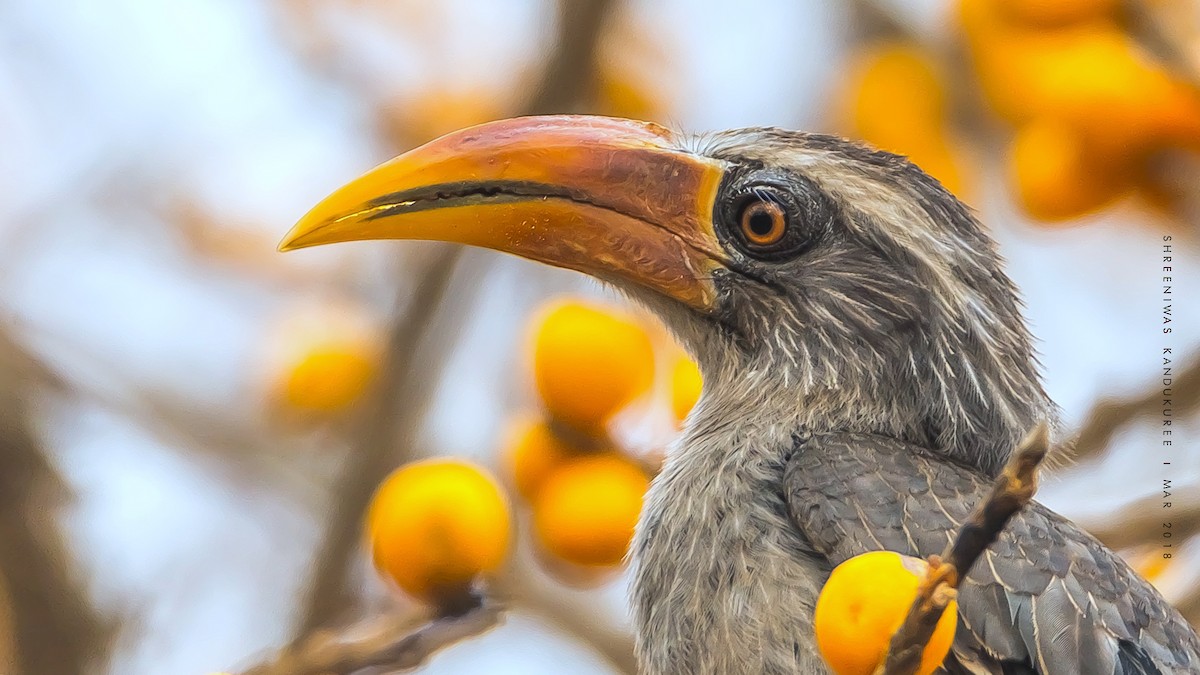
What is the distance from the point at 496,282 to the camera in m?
1.55

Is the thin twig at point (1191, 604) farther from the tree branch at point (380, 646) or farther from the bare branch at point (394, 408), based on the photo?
the bare branch at point (394, 408)

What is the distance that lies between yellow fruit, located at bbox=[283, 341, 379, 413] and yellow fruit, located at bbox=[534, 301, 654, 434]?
0.26 m

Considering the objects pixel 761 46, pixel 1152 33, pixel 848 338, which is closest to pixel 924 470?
pixel 848 338

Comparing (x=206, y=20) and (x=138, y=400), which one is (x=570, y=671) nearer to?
(x=138, y=400)

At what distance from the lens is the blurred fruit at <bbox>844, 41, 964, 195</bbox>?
1527mm

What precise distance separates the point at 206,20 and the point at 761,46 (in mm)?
748

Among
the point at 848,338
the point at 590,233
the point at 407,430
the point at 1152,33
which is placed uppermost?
the point at 1152,33

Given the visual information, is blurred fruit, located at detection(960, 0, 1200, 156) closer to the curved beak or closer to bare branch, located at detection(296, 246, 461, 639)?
the curved beak

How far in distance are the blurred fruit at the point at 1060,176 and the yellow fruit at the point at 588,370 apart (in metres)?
0.49

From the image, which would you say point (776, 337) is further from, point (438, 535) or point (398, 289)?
point (398, 289)

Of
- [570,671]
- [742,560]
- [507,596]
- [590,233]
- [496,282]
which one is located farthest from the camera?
[496,282]

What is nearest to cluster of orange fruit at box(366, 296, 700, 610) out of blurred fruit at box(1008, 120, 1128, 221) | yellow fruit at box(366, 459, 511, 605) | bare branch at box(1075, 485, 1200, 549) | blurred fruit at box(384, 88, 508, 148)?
yellow fruit at box(366, 459, 511, 605)

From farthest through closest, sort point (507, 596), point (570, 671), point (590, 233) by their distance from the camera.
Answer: point (570, 671), point (507, 596), point (590, 233)

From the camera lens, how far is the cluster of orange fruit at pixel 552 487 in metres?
1.10
